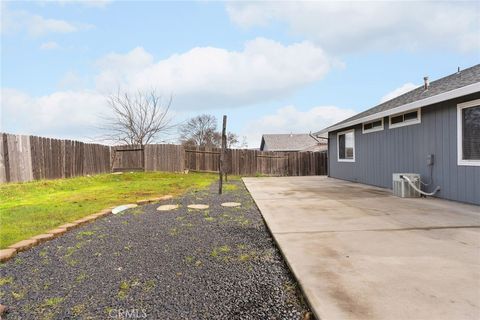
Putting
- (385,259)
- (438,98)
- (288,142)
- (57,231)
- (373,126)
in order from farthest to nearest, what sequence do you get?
(288,142)
(373,126)
(438,98)
(57,231)
(385,259)

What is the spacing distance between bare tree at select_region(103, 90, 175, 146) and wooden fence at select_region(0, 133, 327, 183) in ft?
23.0

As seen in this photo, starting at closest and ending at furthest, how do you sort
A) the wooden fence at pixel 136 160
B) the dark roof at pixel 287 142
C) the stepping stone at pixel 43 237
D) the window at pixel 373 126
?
the stepping stone at pixel 43 237 → the window at pixel 373 126 → the wooden fence at pixel 136 160 → the dark roof at pixel 287 142

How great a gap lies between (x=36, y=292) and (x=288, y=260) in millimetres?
1937

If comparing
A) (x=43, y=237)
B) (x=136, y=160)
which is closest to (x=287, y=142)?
(x=136, y=160)

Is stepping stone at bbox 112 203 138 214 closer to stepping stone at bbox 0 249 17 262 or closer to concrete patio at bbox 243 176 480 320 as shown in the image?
stepping stone at bbox 0 249 17 262

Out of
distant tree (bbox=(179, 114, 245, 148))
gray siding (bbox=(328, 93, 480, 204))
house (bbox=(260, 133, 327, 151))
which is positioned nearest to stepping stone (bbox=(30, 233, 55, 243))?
gray siding (bbox=(328, 93, 480, 204))

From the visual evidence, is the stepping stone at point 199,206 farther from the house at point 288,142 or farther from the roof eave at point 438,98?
the house at point 288,142

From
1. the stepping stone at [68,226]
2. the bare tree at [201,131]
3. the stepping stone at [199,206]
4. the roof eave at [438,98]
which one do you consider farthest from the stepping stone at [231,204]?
the bare tree at [201,131]

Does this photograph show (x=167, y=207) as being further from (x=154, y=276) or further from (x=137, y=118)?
(x=137, y=118)

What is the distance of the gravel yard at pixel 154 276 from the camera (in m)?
1.88

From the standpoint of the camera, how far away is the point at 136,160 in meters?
14.5

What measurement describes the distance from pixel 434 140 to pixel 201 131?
2937cm

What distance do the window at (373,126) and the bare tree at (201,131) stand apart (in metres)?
23.8

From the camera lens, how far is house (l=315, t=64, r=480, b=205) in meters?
5.17
